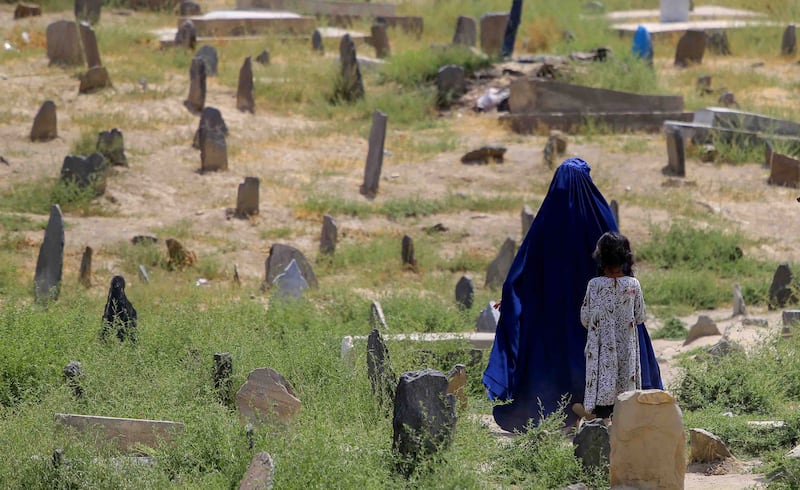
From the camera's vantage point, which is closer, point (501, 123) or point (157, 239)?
point (157, 239)

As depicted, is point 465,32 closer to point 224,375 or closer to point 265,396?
point 224,375

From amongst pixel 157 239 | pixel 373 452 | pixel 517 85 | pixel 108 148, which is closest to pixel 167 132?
pixel 108 148

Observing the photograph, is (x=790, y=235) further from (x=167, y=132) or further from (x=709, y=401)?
(x=167, y=132)

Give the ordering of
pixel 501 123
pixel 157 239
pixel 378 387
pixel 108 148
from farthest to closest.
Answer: pixel 501 123
pixel 108 148
pixel 157 239
pixel 378 387

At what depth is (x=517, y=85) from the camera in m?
18.0

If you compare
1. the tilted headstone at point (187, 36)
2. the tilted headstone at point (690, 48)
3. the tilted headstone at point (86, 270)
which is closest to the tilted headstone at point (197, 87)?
the tilted headstone at point (187, 36)

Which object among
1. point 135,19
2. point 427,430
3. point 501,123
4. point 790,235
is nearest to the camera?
point 427,430

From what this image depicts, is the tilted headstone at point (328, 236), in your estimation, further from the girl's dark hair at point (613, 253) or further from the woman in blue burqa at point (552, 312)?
the girl's dark hair at point (613, 253)

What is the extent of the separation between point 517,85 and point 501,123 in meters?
0.63

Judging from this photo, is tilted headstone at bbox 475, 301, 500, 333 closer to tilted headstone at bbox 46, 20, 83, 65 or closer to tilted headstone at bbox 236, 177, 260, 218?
tilted headstone at bbox 236, 177, 260, 218

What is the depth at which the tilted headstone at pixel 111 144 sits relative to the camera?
14234 millimetres

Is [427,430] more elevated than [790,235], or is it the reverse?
[427,430]

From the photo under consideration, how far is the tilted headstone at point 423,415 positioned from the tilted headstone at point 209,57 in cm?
1388

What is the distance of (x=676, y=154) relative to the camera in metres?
15.3
